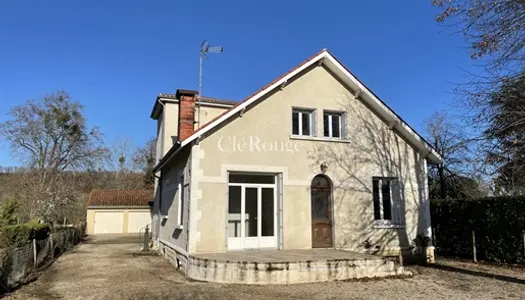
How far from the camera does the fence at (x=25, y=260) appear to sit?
8586 mm

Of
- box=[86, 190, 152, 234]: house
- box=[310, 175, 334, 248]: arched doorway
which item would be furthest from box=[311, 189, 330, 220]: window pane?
box=[86, 190, 152, 234]: house

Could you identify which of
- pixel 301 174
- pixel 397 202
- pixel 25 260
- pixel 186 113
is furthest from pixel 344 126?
pixel 25 260

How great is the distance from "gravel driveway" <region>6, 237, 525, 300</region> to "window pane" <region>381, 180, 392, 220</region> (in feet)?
7.09

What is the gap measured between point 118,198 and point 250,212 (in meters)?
31.0

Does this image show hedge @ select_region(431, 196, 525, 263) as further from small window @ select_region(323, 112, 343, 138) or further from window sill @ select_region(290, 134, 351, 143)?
small window @ select_region(323, 112, 343, 138)

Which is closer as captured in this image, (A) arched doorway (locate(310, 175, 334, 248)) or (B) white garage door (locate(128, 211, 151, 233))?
(A) arched doorway (locate(310, 175, 334, 248))

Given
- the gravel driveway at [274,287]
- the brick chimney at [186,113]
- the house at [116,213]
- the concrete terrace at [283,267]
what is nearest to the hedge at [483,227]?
the gravel driveway at [274,287]

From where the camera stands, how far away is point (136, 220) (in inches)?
1516

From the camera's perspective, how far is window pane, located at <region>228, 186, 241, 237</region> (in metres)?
11.7

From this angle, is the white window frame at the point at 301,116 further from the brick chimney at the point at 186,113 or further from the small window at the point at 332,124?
the brick chimney at the point at 186,113

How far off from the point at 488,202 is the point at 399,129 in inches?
160

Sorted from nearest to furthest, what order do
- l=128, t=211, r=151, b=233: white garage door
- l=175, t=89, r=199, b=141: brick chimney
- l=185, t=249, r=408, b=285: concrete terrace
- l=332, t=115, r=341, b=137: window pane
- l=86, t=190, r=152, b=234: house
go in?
l=185, t=249, r=408, b=285: concrete terrace → l=332, t=115, r=341, b=137: window pane → l=175, t=89, r=199, b=141: brick chimney → l=86, t=190, r=152, b=234: house → l=128, t=211, r=151, b=233: white garage door

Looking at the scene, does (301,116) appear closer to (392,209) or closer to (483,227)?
(392,209)

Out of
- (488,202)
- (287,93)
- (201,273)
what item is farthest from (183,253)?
(488,202)
